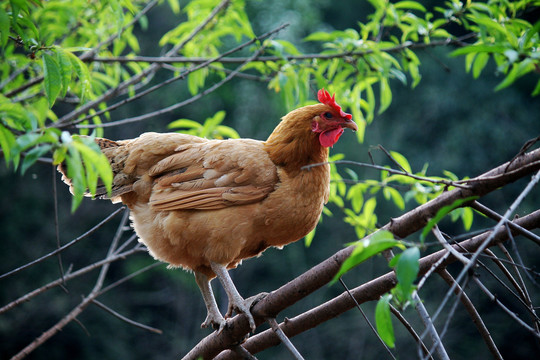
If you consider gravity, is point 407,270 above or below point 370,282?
above

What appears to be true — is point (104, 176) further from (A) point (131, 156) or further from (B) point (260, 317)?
(A) point (131, 156)

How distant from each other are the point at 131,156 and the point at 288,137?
72 centimetres

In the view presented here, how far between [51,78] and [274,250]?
6.66 m

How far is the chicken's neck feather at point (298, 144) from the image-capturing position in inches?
83.5

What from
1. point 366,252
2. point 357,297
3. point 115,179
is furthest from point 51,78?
point 357,297

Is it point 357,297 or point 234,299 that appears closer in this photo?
point 357,297

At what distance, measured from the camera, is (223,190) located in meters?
2.05

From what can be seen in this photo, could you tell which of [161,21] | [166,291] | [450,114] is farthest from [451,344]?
[161,21]

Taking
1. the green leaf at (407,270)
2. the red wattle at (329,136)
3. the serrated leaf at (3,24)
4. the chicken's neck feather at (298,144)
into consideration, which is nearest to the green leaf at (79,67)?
the serrated leaf at (3,24)

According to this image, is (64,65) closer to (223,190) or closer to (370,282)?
(223,190)

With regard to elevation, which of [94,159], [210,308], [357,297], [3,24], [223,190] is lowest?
[210,308]

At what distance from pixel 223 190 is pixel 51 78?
879 mm

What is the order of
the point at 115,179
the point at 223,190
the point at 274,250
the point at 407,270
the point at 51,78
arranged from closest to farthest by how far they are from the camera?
the point at 407,270 → the point at 51,78 → the point at 223,190 → the point at 115,179 → the point at 274,250

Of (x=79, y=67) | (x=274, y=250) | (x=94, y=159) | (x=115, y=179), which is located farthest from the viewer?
(x=274, y=250)
